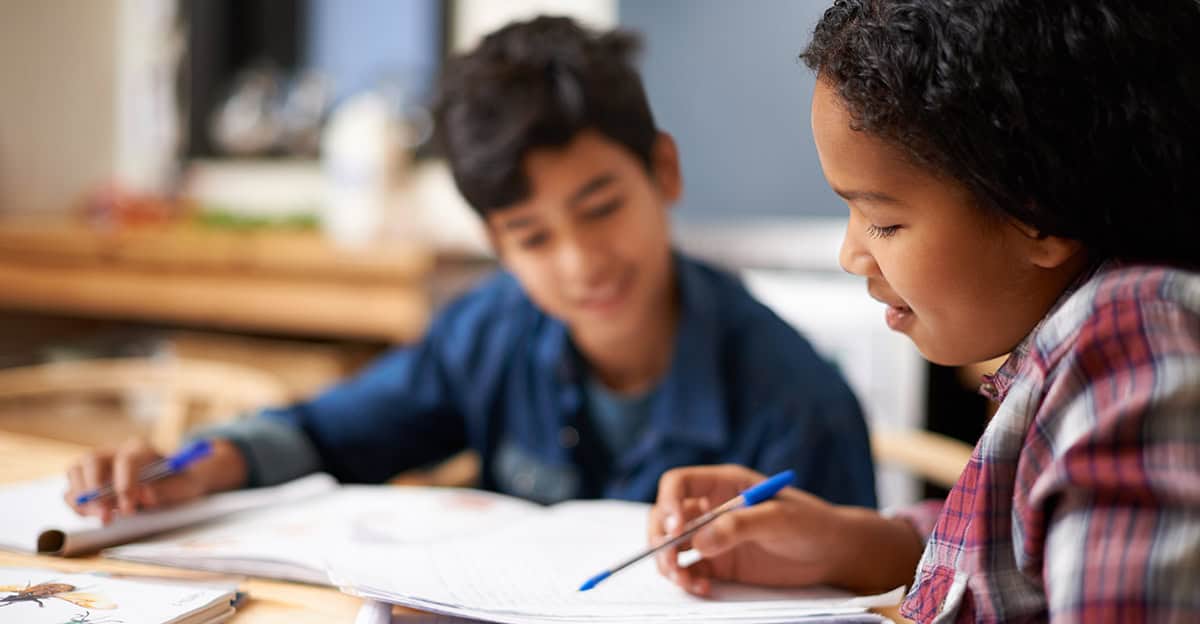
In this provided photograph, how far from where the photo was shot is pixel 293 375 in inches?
90.9

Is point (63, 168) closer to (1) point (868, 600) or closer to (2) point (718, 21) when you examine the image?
(2) point (718, 21)

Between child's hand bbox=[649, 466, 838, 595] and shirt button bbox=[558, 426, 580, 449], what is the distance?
399 mm

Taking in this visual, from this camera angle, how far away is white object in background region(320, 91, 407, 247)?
2.44 m

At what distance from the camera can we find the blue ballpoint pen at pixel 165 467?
819mm

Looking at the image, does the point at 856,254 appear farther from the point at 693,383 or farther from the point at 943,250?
the point at 693,383

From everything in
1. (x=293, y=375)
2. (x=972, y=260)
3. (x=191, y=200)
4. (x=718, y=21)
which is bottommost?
(x=293, y=375)

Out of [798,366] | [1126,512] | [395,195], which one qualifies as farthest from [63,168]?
[1126,512]

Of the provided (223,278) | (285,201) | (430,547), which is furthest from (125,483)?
(285,201)

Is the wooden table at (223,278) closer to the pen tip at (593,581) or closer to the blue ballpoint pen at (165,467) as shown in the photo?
the blue ballpoint pen at (165,467)

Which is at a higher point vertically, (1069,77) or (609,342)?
(1069,77)

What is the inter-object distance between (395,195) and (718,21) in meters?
0.88

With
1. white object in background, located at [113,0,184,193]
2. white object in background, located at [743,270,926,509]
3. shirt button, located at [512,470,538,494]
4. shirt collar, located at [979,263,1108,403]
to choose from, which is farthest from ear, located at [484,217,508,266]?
white object in background, located at [113,0,184,193]

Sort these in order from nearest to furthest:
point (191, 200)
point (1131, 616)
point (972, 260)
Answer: point (1131, 616)
point (972, 260)
point (191, 200)

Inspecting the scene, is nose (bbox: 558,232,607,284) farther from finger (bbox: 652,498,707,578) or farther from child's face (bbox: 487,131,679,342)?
finger (bbox: 652,498,707,578)
